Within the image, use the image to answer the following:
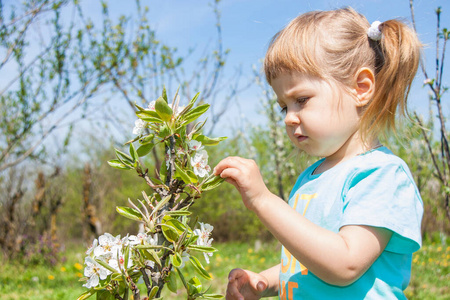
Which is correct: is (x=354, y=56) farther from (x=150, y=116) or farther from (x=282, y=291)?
(x=282, y=291)

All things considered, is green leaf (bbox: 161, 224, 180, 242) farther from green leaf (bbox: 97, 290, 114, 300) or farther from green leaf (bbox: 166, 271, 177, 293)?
green leaf (bbox: 97, 290, 114, 300)

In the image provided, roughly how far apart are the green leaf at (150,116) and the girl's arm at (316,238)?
0.25 metres

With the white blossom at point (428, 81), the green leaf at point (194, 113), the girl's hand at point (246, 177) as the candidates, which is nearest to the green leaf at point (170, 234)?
the girl's hand at point (246, 177)

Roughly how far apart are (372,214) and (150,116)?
700mm

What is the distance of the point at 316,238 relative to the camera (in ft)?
3.59

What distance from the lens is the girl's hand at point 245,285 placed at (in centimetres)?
151

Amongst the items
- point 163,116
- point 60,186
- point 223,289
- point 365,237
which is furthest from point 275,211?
point 60,186

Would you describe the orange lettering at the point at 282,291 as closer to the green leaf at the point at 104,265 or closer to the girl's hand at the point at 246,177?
the girl's hand at the point at 246,177

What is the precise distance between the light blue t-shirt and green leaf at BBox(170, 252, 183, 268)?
1.50 feet

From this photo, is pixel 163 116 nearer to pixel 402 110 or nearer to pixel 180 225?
pixel 180 225

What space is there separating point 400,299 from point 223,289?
3.35 meters

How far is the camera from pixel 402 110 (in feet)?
4.92

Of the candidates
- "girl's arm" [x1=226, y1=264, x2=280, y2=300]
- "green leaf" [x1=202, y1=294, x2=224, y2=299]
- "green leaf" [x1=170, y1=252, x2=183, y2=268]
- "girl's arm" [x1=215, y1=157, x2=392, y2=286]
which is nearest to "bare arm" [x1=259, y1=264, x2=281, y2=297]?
"girl's arm" [x1=226, y1=264, x2=280, y2=300]

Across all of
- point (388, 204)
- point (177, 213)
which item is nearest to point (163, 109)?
point (177, 213)
